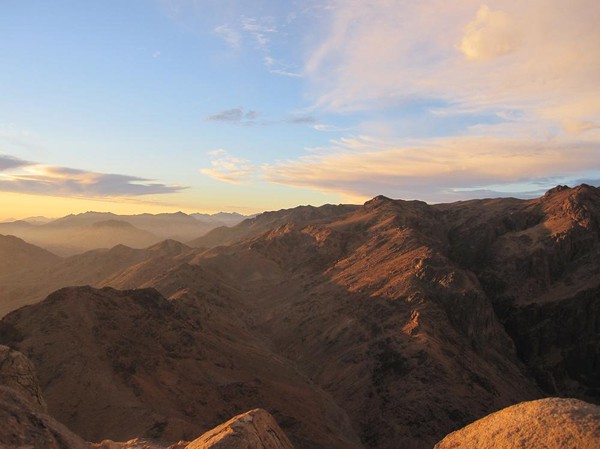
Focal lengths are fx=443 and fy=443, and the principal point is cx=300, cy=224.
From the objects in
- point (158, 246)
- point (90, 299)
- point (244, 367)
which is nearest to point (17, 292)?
point (158, 246)

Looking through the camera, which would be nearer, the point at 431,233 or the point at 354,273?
the point at 354,273

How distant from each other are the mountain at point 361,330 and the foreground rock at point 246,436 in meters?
12.3

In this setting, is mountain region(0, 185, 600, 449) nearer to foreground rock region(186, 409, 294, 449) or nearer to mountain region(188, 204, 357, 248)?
foreground rock region(186, 409, 294, 449)

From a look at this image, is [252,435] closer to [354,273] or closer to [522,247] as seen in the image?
[354,273]

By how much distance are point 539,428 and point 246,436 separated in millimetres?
8782

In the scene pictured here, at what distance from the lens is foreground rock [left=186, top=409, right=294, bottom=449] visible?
43.8 ft

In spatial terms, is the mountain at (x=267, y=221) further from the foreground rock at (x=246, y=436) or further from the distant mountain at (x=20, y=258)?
the foreground rock at (x=246, y=436)

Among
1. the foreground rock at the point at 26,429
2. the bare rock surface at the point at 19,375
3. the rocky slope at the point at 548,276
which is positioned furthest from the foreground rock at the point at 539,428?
the rocky slope at the point at 548,276

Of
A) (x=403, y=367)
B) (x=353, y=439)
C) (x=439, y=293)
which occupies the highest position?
(x=439, y=293)

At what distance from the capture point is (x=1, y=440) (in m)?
11.5

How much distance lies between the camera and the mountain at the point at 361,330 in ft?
105

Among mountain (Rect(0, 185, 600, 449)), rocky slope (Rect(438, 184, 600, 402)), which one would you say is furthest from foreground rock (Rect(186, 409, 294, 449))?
rocky slope (Rect(438, 184, 600, 402))

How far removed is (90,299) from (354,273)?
35198 mm

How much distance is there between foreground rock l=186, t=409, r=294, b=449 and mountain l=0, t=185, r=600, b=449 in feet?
40.2
